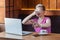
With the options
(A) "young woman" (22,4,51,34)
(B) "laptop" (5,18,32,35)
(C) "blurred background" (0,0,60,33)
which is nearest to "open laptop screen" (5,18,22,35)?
(B) "laptop" (5,18,32,35)

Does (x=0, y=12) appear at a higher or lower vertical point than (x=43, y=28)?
higher

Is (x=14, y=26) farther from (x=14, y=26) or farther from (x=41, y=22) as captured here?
(x=41, y=22)

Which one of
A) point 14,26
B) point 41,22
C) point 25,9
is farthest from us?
point 25,9

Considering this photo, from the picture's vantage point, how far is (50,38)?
2.21 m

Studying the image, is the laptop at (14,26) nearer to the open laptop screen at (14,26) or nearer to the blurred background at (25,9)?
the open laptop screen at (14,26)

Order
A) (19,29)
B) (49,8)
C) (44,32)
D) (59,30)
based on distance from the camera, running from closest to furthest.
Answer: (19,29), (44,32), (59,30), (49,8)

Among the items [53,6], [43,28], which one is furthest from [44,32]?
[53,6]

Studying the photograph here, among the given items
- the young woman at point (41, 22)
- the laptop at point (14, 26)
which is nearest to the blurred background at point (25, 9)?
the young woman at point (41, 22)

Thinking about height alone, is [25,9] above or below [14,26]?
above

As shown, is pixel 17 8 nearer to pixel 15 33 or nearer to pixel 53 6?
pixel 53 6

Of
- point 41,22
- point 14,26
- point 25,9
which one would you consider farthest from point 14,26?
point 25,9

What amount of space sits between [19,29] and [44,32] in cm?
40

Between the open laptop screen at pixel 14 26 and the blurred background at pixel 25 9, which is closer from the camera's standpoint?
the open laptop screen at pixel 14 26

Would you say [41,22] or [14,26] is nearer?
[14,26]
